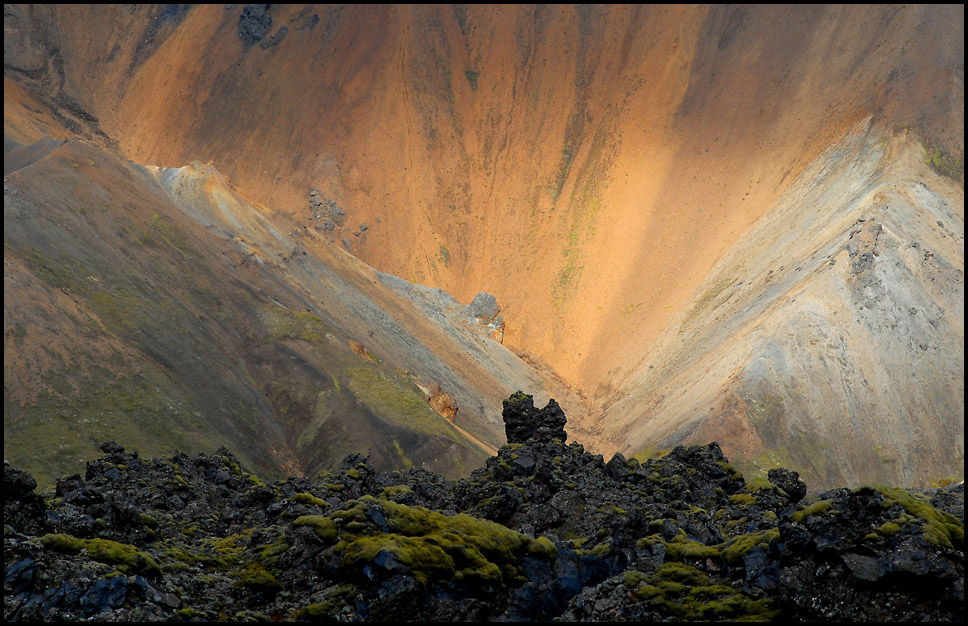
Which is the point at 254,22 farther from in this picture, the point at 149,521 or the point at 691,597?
the point at 691,597

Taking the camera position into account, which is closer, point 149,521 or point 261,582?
point 261,582

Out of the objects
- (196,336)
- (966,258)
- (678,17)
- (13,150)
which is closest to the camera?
(196,336)

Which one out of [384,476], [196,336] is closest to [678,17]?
[196,336]

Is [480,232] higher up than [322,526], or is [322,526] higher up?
[480,232]

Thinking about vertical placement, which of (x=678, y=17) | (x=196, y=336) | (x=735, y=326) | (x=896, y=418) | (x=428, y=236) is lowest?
(x=196, y=336)

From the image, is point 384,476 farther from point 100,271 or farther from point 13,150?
point 13,150

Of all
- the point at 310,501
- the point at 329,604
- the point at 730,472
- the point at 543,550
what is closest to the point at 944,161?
the point at 730,472

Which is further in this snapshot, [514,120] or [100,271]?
[514,120]

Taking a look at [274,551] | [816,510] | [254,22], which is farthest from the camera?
[254,22]
